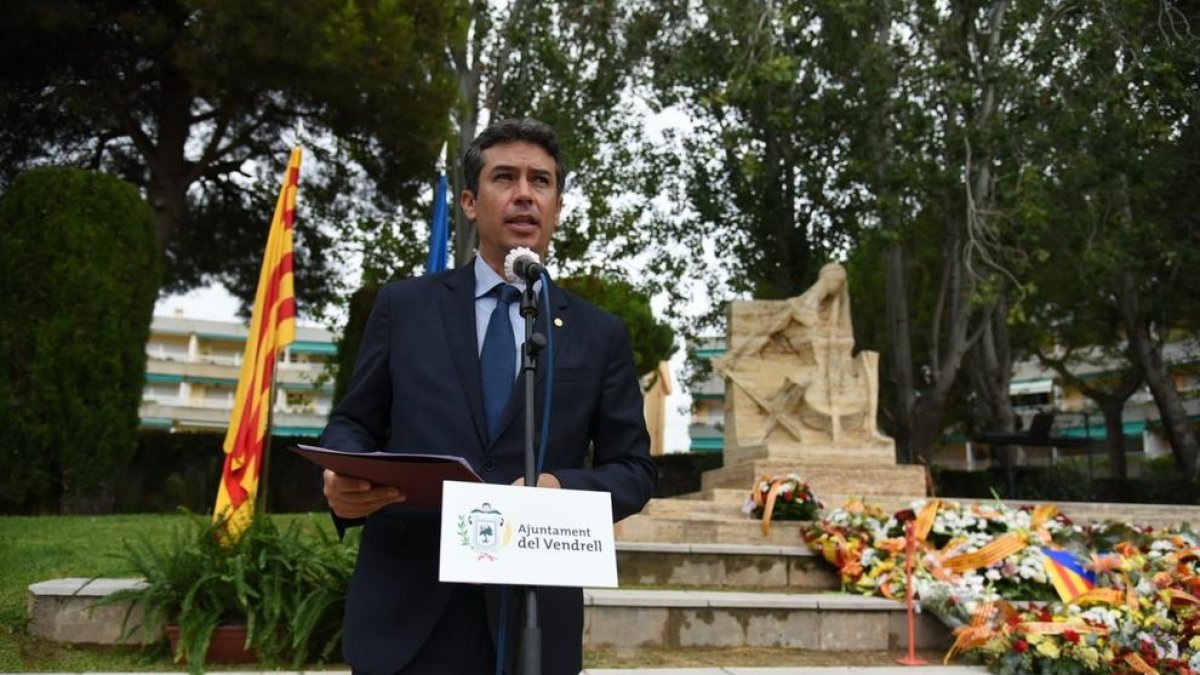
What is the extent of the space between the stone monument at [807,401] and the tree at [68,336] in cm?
619

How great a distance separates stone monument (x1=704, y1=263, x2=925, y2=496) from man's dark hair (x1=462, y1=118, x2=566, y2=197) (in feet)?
25.3

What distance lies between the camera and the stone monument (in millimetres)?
9641

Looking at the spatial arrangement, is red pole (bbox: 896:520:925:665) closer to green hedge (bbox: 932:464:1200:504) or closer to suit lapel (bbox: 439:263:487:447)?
suit lapel (bbox: 439:263:487:447)

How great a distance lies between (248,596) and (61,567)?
1.97m

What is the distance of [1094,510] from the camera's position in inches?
378

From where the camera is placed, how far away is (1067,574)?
5.80 meters

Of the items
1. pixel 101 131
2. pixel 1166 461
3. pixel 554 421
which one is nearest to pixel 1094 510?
pixel 554 421

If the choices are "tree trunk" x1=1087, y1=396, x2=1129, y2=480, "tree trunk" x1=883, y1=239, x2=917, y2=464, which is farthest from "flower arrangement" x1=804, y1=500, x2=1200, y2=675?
"tree trunk" x1=1087, y1=396, x2=1129, y2=480

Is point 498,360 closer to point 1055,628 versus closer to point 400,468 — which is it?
point 400,468

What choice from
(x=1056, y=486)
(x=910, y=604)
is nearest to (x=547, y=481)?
(x=910, y=604)

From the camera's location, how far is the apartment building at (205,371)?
54.0 m

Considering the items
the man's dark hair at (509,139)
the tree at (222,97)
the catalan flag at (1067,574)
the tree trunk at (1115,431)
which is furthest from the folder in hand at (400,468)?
the tree trunk at (1115,431)

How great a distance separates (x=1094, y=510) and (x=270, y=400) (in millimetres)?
7880

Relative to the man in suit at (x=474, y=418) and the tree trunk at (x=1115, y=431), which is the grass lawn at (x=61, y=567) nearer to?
the man in suit at (x=474, y=418)
